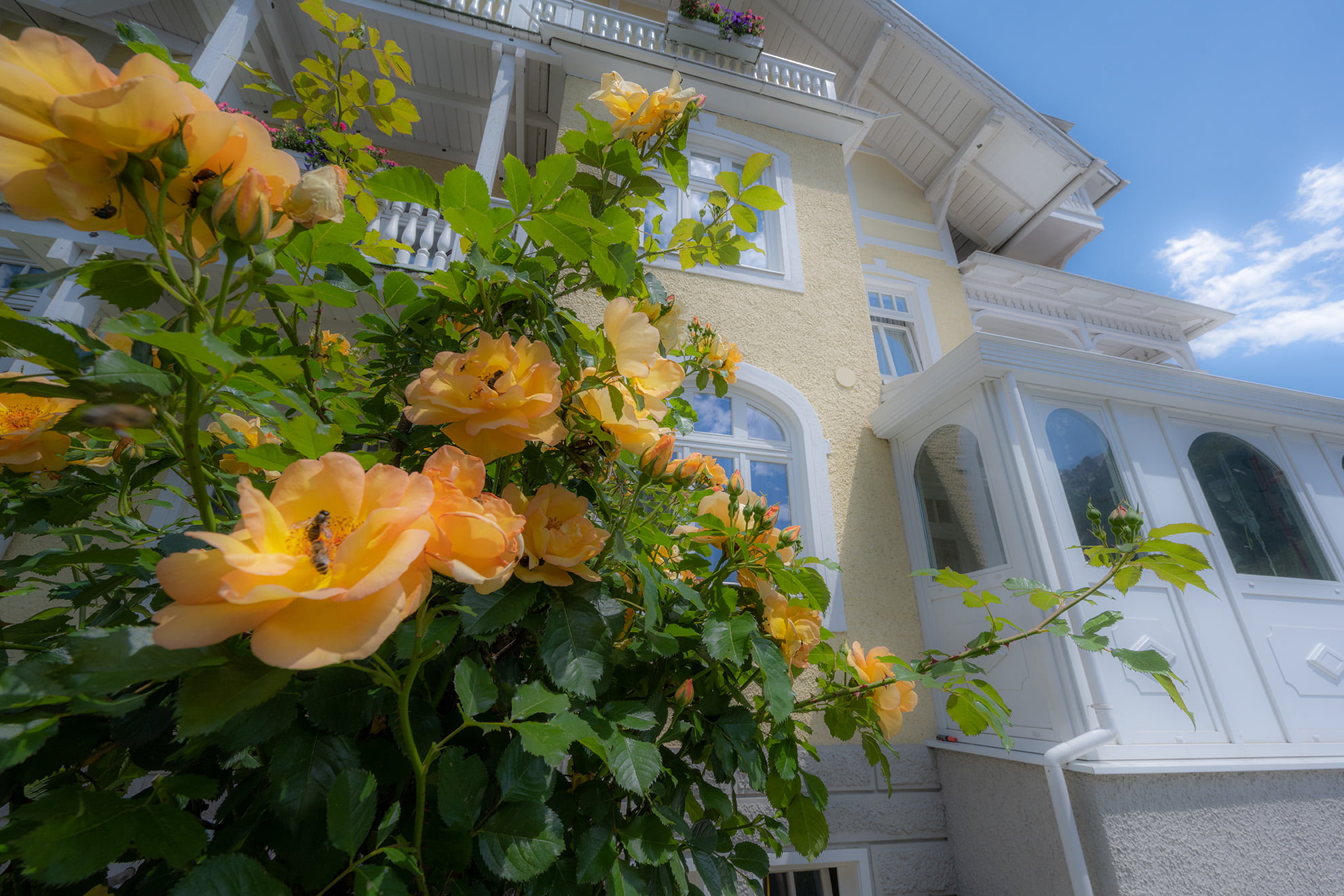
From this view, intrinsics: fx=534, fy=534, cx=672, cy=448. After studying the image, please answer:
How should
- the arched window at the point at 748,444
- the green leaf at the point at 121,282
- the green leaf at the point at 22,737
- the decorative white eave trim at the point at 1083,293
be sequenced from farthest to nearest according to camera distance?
the decorative white eave trim at the point at 1083,293 → the arched window at the point at 748,444 → the green leaf at the point at 121,282 → the green leaf at the point at 22,737

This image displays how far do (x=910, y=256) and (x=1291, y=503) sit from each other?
4.08 metres

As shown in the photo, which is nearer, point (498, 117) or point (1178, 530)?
point (1178, 530)

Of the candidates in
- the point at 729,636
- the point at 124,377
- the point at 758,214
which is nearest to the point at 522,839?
the point at 729,636

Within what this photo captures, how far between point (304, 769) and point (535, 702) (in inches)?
8.0

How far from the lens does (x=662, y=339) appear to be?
0.92 m

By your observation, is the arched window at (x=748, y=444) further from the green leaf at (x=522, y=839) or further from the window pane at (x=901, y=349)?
the green leaf at (x=522, y=839)

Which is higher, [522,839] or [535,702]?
[535,702]

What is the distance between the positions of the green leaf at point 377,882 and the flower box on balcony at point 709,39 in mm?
6133

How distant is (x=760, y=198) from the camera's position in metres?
1.03

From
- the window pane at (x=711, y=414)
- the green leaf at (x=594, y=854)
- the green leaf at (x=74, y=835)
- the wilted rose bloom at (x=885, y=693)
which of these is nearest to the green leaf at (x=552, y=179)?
the green leaf at (x=74, y=835)

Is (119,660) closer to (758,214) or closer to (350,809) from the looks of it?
(350,809)

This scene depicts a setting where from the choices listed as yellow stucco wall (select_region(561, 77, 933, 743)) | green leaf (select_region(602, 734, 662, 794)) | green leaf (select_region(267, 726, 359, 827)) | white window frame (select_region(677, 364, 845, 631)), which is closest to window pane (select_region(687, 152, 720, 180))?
yellow stucco wall (select_region(561, 77, 933, 743))

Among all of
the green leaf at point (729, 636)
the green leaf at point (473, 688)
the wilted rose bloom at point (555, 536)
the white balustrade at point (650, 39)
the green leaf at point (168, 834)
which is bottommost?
the green leaf at point (168, 834)

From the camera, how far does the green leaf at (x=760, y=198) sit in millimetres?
1021
